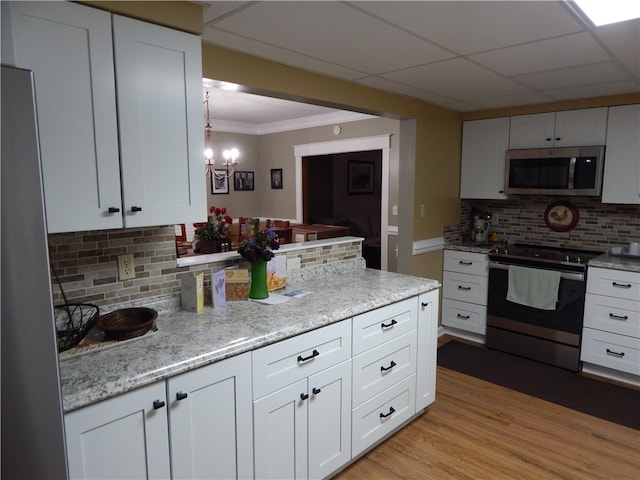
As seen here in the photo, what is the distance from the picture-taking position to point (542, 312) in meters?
3.57

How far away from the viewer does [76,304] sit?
68.9 inches

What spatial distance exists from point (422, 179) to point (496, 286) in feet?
3.90

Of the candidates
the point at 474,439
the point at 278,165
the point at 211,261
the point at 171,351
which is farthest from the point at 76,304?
the point at 278,165

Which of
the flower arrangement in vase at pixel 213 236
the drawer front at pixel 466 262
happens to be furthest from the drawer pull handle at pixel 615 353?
the flower arrangement in vase at pixel 213 236

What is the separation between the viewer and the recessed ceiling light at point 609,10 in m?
1.69

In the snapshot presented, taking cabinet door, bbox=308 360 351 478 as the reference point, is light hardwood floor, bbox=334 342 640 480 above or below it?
below

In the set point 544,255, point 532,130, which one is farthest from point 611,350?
point 532,130

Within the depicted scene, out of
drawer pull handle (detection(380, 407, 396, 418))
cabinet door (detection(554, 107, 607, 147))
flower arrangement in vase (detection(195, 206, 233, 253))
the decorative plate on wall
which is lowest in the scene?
drawer pull handle (detection(380, 407, 396, 418))

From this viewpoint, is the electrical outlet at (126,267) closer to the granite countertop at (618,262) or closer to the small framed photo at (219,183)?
the granite countertop at (618,262)

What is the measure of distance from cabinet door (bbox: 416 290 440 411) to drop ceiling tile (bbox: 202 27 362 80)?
1.51 m

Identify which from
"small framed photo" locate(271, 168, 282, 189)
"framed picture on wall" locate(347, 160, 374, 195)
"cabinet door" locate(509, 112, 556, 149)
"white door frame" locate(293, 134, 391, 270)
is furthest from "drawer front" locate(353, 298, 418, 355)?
"small framed photo" locate(271, 168, 282, 189)

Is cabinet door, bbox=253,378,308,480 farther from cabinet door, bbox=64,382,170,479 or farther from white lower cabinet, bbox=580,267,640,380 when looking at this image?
white lower cabinet, bbox=580,267,640,380

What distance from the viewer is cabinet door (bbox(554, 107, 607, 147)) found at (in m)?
3.46

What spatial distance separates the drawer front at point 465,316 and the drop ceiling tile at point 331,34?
2.48m
